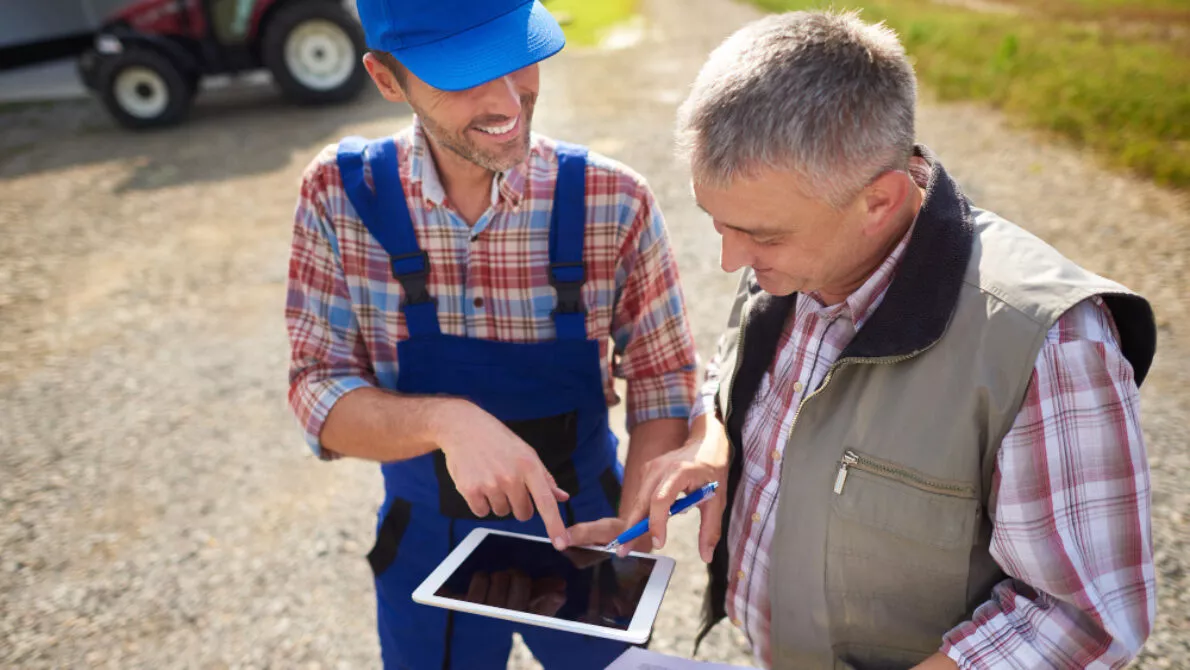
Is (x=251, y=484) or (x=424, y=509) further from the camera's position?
(x=251, y=484)

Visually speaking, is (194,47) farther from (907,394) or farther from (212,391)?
(907,394)

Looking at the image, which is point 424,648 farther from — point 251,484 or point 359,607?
point 251,484

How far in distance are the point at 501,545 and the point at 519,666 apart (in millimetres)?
1306

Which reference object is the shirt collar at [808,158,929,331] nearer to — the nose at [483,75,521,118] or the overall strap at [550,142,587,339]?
the overall strap at [550,142,587,339]

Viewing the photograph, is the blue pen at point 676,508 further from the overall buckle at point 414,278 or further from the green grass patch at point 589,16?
the green grass patch at point 589,16

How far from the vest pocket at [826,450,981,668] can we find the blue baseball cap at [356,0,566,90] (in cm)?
95

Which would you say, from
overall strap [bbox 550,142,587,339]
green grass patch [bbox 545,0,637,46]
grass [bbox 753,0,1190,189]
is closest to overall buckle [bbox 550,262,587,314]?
overall strap [bbox 550,142,587,339]

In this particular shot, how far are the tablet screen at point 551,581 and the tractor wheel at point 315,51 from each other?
29.1 feet

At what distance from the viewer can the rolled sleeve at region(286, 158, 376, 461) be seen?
5.34 ft

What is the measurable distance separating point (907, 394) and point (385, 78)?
1205 mm

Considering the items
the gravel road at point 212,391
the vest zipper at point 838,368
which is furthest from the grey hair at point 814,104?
the gravel road at point 212,391

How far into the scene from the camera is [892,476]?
49.6 inches

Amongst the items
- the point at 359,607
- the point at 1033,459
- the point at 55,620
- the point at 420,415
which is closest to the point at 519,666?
the point at 359,607

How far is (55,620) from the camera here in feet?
9.53
